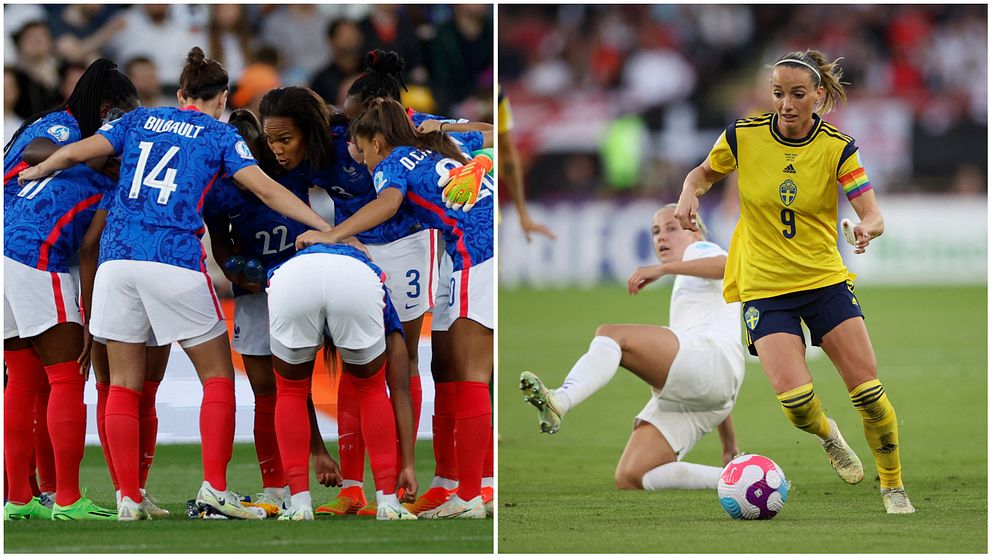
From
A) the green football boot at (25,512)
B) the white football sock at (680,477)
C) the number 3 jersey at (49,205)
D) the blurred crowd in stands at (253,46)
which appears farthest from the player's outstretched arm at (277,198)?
the blurred crowd in stands at (253,46)

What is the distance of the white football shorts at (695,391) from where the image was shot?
5383 mm

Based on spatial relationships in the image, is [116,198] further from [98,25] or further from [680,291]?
[98,25]

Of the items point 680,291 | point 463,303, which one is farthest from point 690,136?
point 463,303

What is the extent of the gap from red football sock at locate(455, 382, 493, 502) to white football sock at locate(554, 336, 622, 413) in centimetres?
33

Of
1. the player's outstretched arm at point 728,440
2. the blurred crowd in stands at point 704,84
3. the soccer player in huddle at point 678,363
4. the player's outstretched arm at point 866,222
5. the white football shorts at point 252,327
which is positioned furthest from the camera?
the blurred crowd in stands at point 704,84

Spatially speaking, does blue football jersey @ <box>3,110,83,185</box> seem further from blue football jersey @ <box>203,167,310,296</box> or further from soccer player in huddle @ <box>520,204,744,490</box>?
soccer player in huddle @ <box>520,204,744,490</box>

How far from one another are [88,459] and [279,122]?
8.38ft

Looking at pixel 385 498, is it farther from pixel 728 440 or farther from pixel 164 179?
pixel 728 440

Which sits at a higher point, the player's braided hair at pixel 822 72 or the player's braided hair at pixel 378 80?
the player's braided hair at pixel 378 80

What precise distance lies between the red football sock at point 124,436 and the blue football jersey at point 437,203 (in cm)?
108

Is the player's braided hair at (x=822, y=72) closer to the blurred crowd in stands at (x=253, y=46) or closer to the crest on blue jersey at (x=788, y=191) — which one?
the crest on blue jersey at (x=788, y=191)

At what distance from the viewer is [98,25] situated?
997 cm

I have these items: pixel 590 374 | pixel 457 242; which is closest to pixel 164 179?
pixel 457 242

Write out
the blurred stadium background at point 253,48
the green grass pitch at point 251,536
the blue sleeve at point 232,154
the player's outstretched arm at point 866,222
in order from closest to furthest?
1. the green grass pitch at point 251,536
2. the player's outstretched arm at point 866,222
3. the blue sleeve at point 232,154
4. the blurred stadium background at point 253,48
